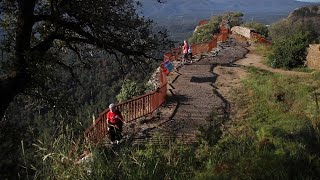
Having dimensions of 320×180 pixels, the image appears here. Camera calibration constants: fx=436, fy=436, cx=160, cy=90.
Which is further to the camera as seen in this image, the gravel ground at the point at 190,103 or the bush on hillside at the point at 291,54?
the bush on hillside at the point at 291,54

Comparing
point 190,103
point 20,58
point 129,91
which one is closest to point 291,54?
point 129,91

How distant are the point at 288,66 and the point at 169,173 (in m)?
23.5

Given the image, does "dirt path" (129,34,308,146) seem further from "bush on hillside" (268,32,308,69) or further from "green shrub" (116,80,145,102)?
"green shrub" (116,80,145,102)

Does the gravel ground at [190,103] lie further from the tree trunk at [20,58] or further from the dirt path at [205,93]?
the tree trunk at [20,58]

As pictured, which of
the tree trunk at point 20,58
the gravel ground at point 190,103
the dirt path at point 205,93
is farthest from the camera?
the dirt path at point 205,93

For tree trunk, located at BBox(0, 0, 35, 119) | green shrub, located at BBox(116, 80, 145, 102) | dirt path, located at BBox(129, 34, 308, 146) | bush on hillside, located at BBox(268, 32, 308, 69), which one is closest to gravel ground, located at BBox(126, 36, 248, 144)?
dirt path, located at BBox(129, 34, 308, 146)

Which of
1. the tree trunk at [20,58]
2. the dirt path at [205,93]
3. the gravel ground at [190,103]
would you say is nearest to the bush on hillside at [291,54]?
the dirt path at [205,93]

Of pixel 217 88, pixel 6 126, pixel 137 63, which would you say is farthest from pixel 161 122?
pixel 217 88

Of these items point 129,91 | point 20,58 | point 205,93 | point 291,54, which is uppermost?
point 20,58

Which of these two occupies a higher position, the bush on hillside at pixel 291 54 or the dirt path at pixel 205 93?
the bush on hillside at pixel 291 54

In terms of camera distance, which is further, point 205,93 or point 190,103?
point 205,93

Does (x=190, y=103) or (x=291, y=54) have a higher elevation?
(x=291, y=54)

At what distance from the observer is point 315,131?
7418 mm

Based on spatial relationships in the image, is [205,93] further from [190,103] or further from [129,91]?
[129,91]
